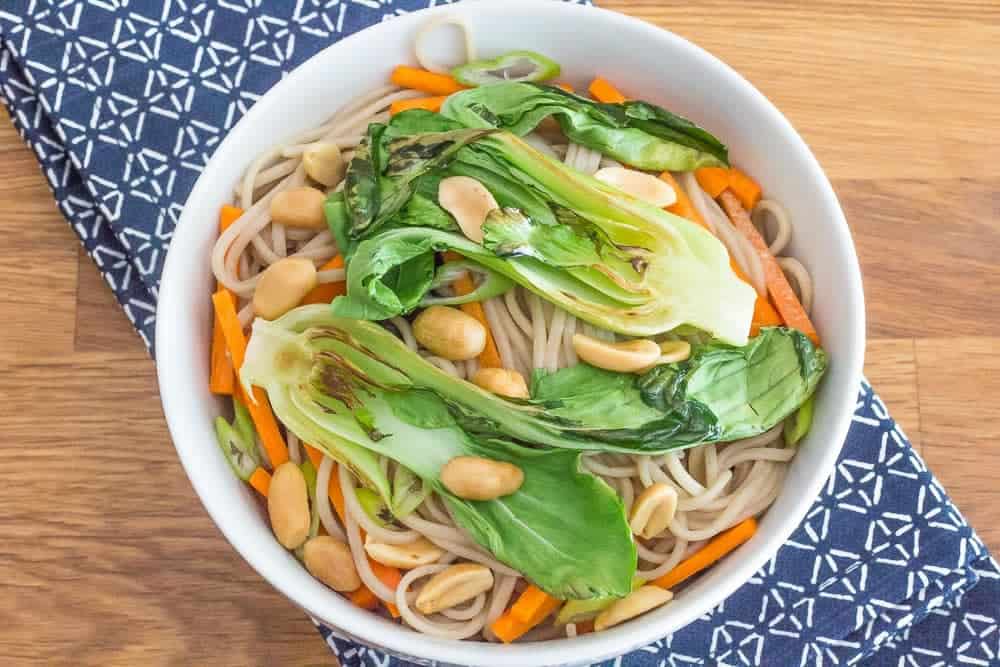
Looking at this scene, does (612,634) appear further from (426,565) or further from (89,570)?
(89,570)

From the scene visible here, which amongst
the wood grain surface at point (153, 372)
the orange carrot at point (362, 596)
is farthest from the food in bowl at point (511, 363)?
the wood grain surface at point (153, 372)

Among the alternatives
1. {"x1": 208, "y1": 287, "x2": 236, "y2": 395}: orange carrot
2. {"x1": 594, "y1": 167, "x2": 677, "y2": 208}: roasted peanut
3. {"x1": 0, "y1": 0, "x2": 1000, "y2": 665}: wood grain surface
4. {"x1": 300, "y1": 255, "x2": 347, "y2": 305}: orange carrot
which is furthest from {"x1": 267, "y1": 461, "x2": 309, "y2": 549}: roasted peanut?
{"x1": 594, "y1": 167, "x2": 677, "y2": 208}: roasted peanut

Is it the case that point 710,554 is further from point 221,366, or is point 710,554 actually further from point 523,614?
point 221,366

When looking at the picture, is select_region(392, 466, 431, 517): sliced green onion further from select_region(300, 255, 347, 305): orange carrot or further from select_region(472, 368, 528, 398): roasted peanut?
select_region(300, 255, 347, 305): orange carrot

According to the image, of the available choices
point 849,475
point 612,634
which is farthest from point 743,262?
point 612,634

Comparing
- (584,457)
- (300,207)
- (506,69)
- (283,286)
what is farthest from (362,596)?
(506,69)

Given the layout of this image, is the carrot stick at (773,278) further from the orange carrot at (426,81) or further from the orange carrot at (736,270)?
the orange carrot at (426,81)

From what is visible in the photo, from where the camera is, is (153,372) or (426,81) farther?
(153,372)

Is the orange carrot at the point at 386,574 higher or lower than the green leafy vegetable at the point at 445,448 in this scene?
lower
